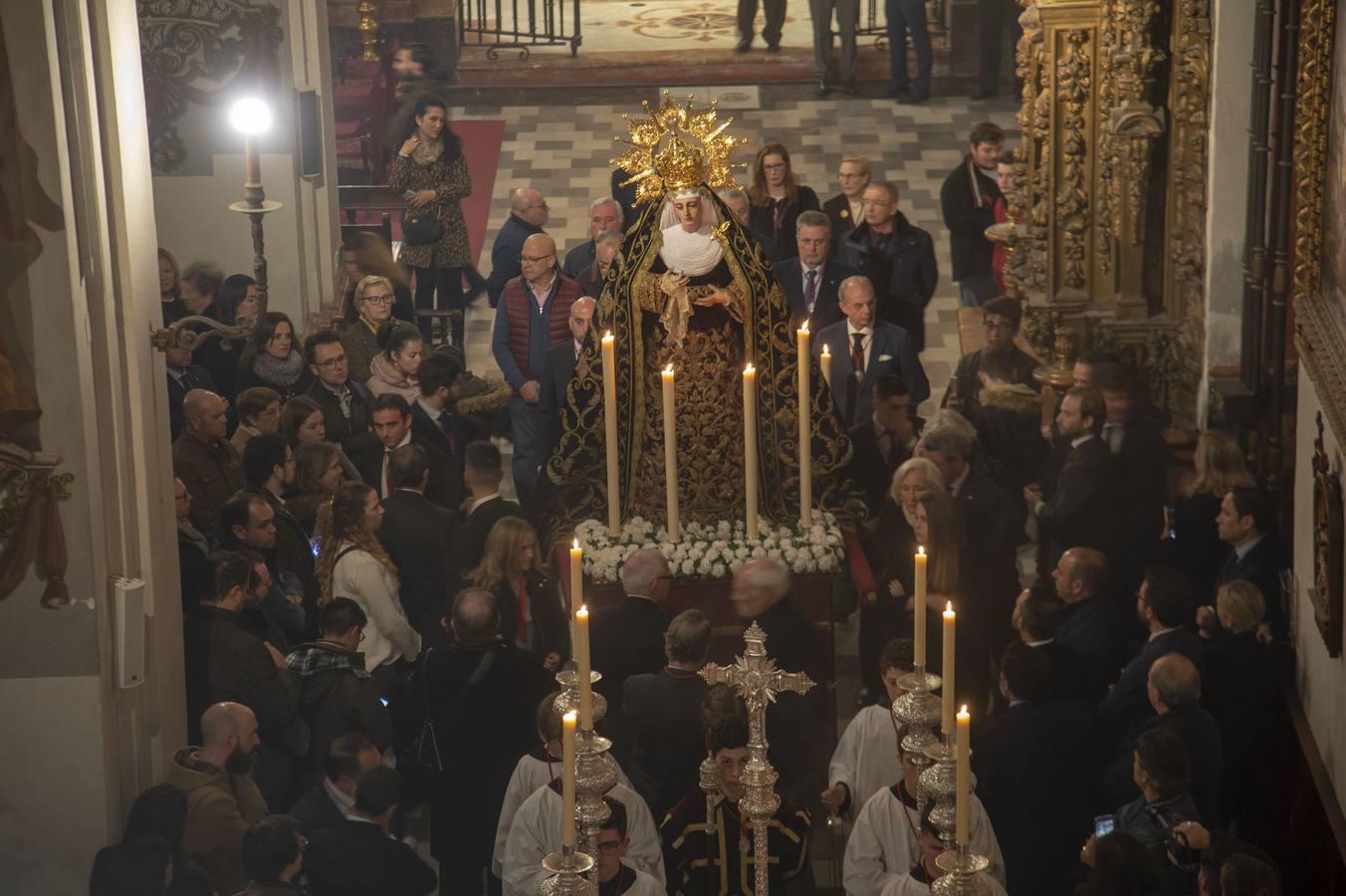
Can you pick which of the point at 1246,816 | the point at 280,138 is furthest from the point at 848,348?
the point at 280,138

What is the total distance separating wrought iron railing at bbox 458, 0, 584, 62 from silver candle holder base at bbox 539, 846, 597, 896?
2058 cm

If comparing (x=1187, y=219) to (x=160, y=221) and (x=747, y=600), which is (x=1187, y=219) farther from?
(x=160, y=221)

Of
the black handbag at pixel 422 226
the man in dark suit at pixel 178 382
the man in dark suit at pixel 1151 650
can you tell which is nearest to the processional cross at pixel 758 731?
the man in dark suit at pixel 1151 650

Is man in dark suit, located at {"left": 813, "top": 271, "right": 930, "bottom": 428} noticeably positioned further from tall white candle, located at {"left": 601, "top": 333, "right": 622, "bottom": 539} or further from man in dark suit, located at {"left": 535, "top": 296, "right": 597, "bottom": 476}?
tall white candle, located at {"left": 601, "top": 333, "right": 622, "bottom": 539}

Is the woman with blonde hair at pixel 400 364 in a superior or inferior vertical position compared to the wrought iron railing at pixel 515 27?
inferior

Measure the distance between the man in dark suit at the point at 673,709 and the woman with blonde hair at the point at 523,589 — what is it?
29.6 inches

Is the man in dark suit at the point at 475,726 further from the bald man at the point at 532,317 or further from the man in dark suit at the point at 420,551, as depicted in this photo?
the bald man at the point at 532,317

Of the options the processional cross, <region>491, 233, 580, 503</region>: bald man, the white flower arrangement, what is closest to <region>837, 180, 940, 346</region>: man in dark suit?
<region>491, 233, 580, 503</region>: bald man

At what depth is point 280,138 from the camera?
53.0 feet

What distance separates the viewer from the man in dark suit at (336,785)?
891cm

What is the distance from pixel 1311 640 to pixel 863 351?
3.24 meters

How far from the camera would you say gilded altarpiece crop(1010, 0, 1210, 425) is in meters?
14.2

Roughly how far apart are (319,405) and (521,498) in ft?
4.58

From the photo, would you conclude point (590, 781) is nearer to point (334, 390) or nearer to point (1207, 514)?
point (1207, 514)
